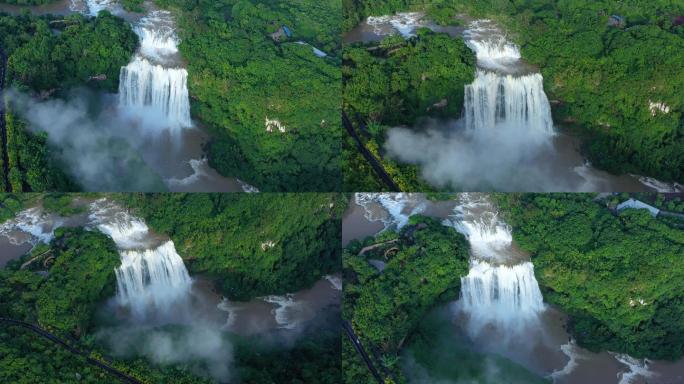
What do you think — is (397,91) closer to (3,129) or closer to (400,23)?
(400,23)

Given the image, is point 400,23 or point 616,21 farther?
point 616,21

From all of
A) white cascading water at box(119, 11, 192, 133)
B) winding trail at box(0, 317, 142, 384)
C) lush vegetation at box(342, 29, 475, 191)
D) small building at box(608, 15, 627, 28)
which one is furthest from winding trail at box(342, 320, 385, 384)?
small building at box(608, 15, 627, 28)

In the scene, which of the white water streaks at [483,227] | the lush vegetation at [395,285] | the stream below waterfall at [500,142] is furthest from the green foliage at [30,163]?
the white water streaks at [483,227]

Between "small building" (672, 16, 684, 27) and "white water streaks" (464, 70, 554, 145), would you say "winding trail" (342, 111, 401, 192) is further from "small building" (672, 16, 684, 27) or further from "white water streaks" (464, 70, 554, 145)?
"small building" (672, 16, 684, 27)

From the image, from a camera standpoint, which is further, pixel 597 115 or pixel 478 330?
pixel 597 115

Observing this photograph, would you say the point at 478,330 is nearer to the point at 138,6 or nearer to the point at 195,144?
the point at 195,144

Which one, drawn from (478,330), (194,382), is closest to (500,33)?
(478,330)

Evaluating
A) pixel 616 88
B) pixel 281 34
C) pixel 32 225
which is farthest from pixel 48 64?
pixel 616 88
